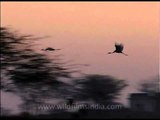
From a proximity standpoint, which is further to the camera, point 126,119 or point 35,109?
point 35,109

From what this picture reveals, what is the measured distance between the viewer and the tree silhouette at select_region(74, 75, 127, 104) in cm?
1438

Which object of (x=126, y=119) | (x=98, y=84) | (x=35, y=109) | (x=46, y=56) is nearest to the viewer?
(x=126, y=119)

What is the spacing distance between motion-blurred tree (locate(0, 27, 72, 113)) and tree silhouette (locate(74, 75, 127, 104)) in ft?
2.95

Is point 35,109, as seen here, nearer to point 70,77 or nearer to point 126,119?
point 70,77

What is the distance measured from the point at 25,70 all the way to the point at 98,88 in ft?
10.1

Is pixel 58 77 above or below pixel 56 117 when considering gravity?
above

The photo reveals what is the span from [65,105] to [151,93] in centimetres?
377

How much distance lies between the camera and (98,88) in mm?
15695

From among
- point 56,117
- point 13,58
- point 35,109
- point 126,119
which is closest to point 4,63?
point 13,58

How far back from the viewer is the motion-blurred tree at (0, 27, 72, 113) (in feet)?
42.9

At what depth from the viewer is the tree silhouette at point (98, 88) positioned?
14375mm

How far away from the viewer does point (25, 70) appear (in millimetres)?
13203

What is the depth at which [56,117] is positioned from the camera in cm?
1074

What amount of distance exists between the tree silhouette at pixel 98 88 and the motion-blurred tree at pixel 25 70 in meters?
0.90
